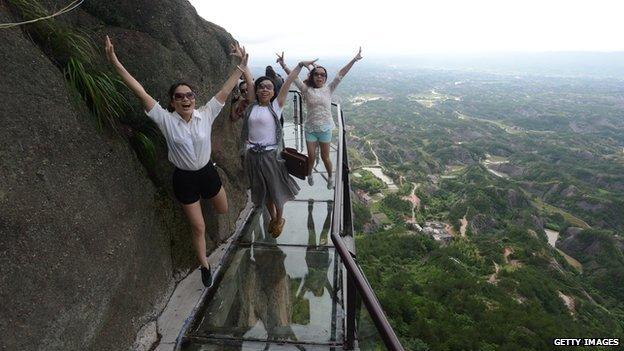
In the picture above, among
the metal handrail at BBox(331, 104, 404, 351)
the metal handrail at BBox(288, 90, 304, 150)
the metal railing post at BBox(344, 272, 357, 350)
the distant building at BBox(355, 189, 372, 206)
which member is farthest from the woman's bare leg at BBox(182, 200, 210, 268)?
the distant building at BBox(355, 189, 372, 206)

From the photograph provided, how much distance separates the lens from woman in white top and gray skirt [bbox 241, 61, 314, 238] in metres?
3.61

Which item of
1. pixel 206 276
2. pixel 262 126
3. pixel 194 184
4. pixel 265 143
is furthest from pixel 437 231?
pixel 194 184

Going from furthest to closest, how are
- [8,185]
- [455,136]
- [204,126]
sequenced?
1. [455,136]
2. [204,126]
3. [8,185]

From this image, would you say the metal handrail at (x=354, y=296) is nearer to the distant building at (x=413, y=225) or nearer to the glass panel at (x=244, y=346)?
the glass panel at (x=244, y=346)

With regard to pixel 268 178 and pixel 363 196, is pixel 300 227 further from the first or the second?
pixel 363 196

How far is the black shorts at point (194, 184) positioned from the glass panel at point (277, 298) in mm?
998

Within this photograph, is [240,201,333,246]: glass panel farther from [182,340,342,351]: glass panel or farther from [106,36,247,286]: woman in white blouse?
[182,340,342,351]: glass panel

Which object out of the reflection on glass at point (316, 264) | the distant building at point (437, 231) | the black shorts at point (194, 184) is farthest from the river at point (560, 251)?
the black shorts at point (194, 184)

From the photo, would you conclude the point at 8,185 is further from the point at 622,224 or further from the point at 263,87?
the point at 622,224

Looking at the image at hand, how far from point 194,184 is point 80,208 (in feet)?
2.73

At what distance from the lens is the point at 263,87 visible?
3553 millimetres

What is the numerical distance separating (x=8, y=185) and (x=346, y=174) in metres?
3.04

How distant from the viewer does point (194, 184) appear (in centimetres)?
312

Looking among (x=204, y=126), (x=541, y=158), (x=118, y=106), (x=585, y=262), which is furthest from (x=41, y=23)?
(x=541, y=158)
